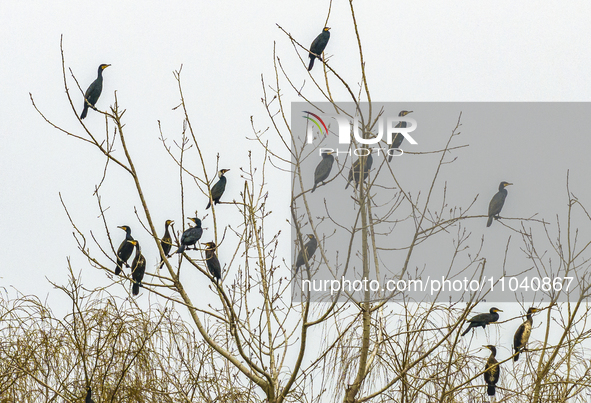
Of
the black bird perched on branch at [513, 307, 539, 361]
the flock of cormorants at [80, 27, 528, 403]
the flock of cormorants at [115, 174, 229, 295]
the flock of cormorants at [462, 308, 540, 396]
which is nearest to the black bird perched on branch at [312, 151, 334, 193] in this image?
the flock of cormorants at [80, 27, 528, 403]

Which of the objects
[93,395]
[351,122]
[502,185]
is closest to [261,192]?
[351,122]

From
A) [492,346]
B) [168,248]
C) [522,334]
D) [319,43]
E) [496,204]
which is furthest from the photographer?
[496,204]

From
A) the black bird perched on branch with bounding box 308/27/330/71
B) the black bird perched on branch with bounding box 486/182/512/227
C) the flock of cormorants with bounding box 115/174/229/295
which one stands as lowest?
the flock of cormorants with bounding box 115/174/229/295

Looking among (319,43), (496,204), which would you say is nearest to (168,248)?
(319,43)

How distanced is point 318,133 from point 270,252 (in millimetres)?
761

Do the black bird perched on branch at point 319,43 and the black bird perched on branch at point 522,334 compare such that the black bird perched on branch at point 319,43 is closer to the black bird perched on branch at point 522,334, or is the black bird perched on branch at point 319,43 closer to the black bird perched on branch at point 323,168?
the black bird perched on branch at point 323,168

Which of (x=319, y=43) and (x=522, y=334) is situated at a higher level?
(x=319, y=43)

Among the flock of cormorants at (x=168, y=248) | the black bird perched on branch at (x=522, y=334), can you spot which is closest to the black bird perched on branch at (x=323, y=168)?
the flock of cormorants at (x=168, y=248)

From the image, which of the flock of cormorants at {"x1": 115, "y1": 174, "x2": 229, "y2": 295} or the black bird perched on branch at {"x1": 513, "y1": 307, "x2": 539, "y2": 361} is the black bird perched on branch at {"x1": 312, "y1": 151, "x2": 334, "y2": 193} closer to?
the flock of cormorants at {"x1": 115, "y1": 174, "x2": 229, "y2": 295}

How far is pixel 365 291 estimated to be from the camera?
3.06 m

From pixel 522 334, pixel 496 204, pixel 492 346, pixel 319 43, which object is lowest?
pixel 492 346

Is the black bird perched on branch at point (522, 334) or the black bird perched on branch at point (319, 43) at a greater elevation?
the black bird perched on branch at point (319, 43)

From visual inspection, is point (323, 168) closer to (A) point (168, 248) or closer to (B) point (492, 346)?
(A) point (168, 248)

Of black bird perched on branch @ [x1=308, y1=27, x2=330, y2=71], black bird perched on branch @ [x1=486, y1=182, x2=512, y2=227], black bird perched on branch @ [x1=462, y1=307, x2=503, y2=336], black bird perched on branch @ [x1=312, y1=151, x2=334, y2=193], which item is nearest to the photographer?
black bird perched on branch @ [x1=462, y1=307, x2=503, y2=336]
